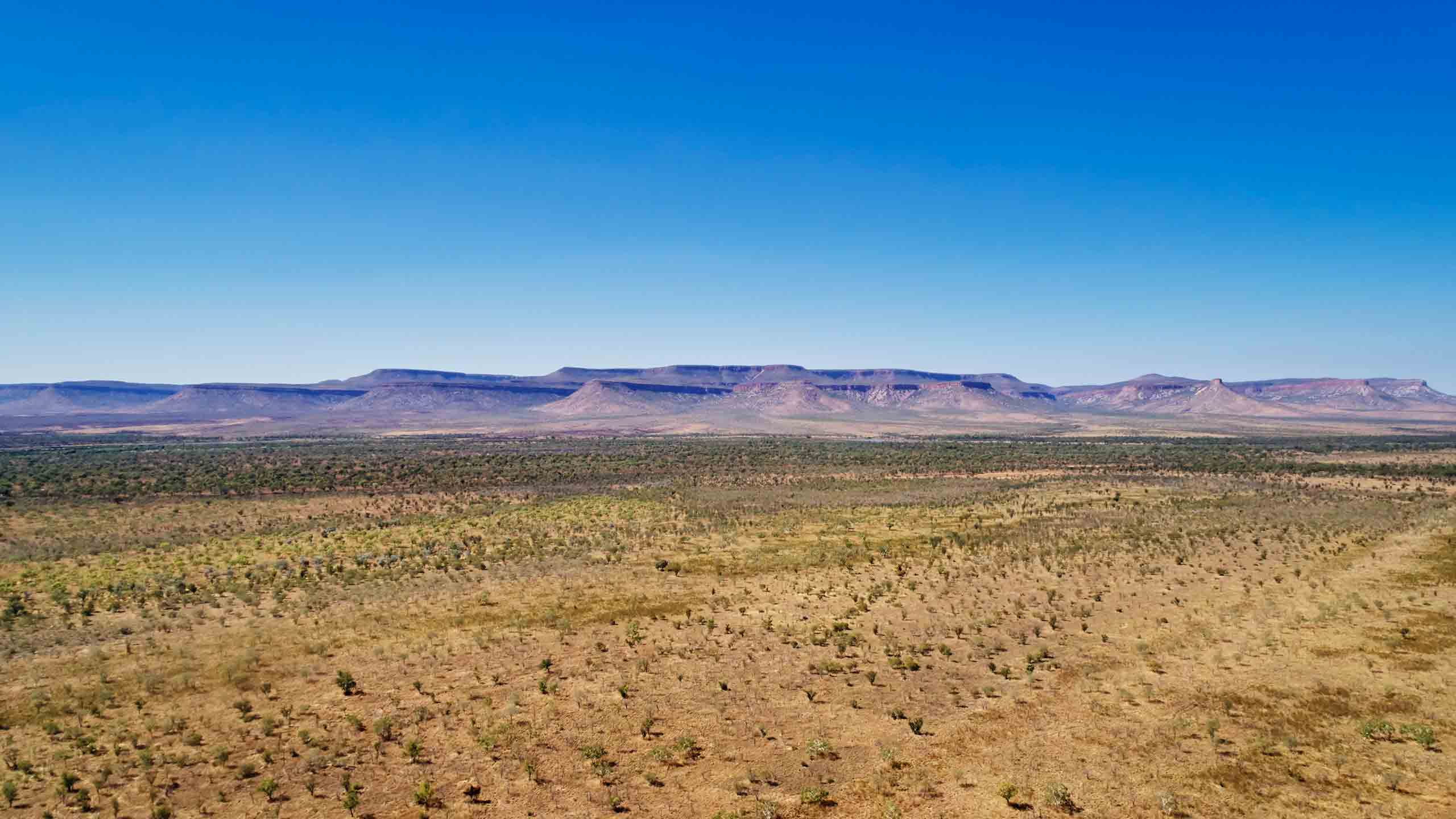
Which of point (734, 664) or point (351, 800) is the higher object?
point (351, 800)

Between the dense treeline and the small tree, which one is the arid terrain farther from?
the dense treeline

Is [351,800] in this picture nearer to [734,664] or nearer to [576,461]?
[734,664]

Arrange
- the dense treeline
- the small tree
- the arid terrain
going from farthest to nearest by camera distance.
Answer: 1. the dense treeline
2. the arid terrain
3. the small tree

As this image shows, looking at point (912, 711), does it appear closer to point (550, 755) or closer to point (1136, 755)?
point (1136, 755)

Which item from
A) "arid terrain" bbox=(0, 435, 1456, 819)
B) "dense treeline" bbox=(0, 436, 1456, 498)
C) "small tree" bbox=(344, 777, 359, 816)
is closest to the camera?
"small tree" bbox=(344, 777, 359, 816)

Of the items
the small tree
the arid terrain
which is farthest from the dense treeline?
the small tree

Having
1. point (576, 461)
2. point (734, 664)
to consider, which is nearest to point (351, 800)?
point (734, 664)
